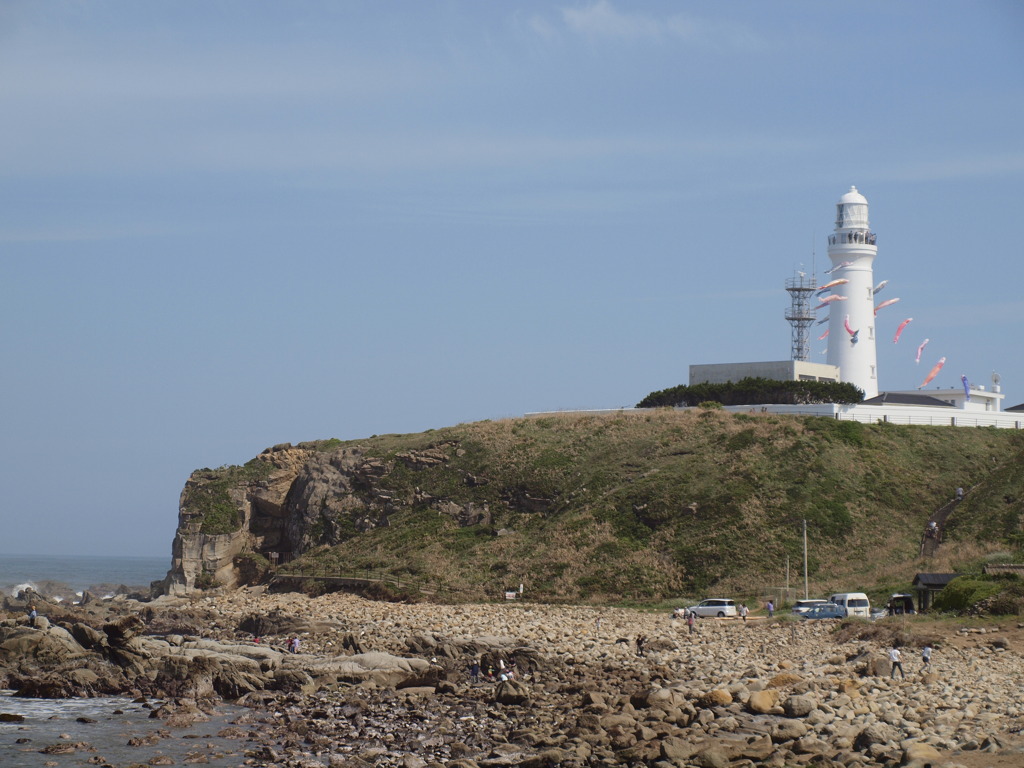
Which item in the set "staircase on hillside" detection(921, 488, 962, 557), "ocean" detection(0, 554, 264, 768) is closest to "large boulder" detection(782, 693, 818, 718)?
"ocean" detection(0, 554, 264, 768)

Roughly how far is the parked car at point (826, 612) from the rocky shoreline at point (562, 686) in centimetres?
135

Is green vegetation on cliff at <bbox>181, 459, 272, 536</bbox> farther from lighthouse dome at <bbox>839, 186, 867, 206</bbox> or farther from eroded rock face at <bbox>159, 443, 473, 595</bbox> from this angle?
lighthouse dome at <bbox>839, 186, 867, 206</bbox>

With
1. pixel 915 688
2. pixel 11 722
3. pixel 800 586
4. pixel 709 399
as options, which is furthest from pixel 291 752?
pixel 709 399

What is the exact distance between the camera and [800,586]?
54.3 m

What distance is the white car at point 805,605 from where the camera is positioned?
Result: 46.2 metres

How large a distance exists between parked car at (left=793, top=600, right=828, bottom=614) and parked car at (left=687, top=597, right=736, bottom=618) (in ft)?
9.14

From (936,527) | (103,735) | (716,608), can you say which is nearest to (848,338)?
(936,527)

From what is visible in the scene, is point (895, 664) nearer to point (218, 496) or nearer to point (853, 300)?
point (218, 496)

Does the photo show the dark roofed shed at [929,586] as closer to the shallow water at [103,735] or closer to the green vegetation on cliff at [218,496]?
the shallow water at [103,735]

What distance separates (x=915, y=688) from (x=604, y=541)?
1219 inches

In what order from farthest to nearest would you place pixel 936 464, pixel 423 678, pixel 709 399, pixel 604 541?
pixel 709 399 → pixel 936 464 → pixel 604 541 → pixel 423 678

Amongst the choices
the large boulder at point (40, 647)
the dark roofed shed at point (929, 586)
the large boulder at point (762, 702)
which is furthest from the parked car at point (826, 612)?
the large boulder at point (40, 647)

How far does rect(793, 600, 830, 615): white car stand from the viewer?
4616cm

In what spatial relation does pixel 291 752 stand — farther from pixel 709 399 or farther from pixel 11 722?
pixel 709 399
